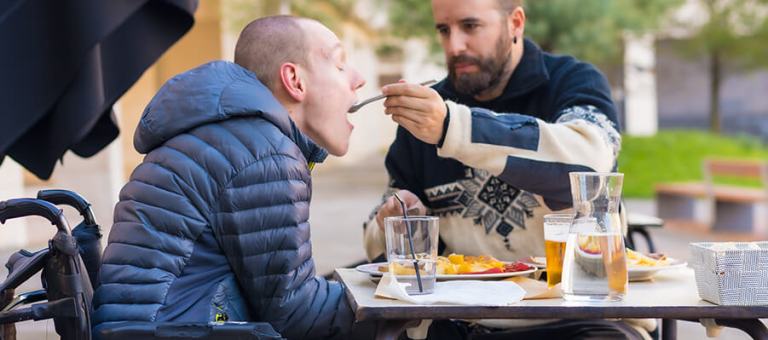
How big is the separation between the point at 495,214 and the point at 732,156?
18.2m

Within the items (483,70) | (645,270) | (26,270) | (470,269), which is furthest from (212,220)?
(483,70)

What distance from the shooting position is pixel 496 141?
9.89ft

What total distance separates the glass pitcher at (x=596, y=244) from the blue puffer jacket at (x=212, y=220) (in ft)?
1.98

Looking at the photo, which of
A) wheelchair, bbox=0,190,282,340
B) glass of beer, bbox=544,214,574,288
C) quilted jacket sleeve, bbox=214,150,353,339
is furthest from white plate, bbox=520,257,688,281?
wheelchair, bbox=0,190,282,340

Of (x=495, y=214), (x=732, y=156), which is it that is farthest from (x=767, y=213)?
(x=495, y=214)

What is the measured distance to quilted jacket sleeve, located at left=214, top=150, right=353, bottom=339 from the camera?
8.10 feet

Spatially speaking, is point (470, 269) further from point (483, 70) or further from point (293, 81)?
point (483, 70)

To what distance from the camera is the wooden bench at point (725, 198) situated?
12352 millimetres

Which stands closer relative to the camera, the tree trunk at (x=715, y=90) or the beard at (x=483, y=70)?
the beard at (x=483, y=70)

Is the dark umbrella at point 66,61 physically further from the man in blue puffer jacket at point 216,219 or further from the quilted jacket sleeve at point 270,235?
the quilted jacket sleeve at point 270,235

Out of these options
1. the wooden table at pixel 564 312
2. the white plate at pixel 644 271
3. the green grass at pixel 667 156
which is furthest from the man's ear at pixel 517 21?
the green grass at pixel 667 156

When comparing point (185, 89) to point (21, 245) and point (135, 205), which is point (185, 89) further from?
point (21, 245)

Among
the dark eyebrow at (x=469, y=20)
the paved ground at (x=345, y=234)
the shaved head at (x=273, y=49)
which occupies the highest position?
the dark eyebrow at (x=469, y=20)

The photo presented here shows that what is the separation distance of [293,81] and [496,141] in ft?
1.93
